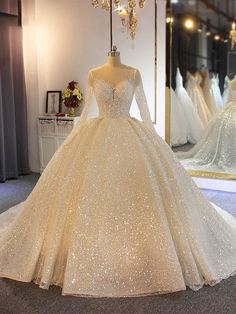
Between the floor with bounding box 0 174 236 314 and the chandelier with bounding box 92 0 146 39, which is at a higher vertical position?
the chandelier with bounding box 92 0 146 39

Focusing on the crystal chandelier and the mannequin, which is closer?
the mannequin

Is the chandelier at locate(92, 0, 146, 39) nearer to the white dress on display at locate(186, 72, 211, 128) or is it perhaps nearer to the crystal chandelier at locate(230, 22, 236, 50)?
the white dress on display at locate(186, 72, 211, 128)

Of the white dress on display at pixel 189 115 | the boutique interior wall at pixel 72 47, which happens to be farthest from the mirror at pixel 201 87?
the boutique interior wall at pixel 72 47

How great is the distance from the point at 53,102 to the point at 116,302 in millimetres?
3505

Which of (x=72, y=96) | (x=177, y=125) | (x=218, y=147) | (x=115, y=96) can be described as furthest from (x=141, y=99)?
(x=72, y=96)

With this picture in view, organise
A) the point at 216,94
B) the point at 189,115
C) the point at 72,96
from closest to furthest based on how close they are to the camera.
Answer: the point at 216,94, the point at 189,115, the point at 72,96

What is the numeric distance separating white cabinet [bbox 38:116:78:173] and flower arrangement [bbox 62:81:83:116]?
18cm

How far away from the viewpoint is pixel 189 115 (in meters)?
4.36

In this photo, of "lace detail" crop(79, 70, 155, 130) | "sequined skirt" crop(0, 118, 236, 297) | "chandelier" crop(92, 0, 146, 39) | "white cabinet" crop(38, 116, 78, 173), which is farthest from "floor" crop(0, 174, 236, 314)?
"chandelier" crop(92, 0, 146, 39)

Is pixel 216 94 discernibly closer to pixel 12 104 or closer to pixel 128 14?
pixel 128 14

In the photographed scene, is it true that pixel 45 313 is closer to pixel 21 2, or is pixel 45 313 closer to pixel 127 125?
pixel 127 125

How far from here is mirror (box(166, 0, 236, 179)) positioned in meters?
4.18

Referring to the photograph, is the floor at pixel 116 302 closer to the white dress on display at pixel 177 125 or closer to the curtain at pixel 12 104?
the white dress on display at pixel 177 125

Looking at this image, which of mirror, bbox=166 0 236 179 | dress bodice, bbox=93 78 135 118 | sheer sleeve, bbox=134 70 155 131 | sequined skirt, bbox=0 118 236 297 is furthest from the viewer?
mirror, bbox=166 0 236 179
